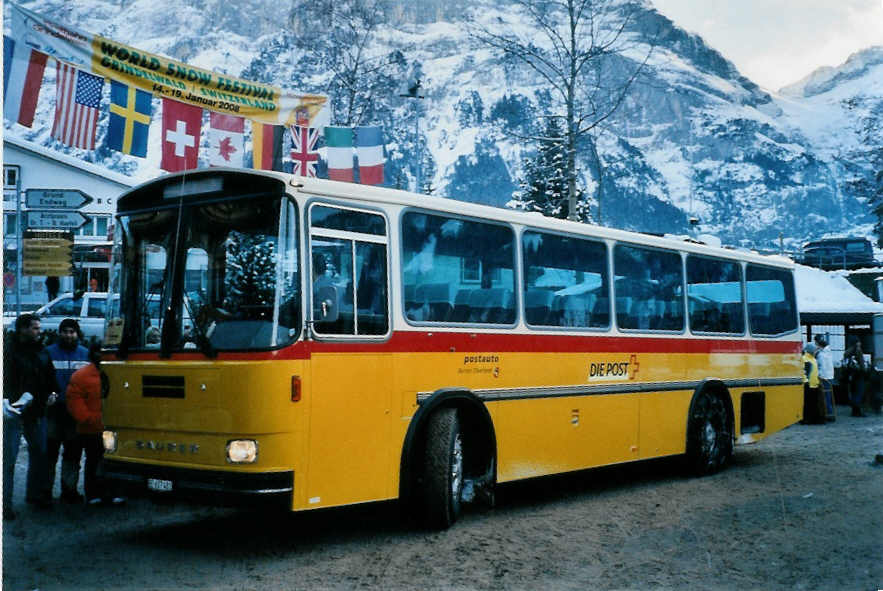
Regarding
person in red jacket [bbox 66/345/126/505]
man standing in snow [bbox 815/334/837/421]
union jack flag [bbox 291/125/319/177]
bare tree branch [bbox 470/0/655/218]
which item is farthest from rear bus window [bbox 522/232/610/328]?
man standing in snow [bbox 815/334/837/421]

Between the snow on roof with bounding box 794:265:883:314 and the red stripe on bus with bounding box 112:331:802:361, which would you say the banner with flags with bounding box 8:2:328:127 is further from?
the snow on roof with bounding box 794:265:883:314

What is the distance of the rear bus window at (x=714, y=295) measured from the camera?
12594 millimetres

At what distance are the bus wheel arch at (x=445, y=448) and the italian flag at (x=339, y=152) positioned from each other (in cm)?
748

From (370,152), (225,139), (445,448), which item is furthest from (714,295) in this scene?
(225,139)

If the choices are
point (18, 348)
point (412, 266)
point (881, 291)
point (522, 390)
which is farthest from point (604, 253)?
point (881, 291)

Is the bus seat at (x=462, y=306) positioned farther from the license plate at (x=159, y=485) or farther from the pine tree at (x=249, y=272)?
the license plate at (x=159, y=485)

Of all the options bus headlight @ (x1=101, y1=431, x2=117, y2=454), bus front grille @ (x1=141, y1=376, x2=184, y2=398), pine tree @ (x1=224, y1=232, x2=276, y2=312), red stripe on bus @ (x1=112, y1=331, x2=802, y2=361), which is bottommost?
bus headlight @ (x1=101, y1=431, x2=117, y2=454)

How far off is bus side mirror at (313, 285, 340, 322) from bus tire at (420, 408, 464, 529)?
5.01 feet

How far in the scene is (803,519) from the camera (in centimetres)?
922

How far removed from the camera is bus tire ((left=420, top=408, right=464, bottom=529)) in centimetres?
827

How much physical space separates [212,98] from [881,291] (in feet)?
85.0

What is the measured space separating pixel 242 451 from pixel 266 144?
848cm

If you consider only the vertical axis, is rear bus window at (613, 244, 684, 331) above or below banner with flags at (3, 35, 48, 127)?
below

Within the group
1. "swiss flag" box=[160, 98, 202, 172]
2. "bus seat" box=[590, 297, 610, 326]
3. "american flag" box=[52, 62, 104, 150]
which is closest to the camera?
"bus seat" box=[590, 297, 610, 326]
